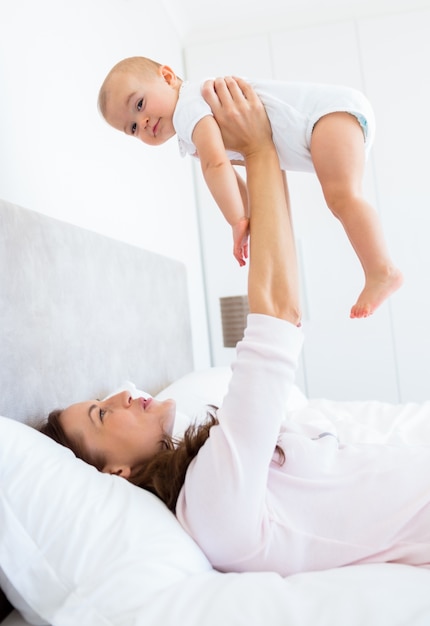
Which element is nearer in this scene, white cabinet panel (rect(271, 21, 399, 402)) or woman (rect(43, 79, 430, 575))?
woman (rect(43, 79, 430, 575))

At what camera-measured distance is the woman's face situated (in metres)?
1.17

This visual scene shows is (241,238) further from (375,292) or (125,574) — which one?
(125,574)

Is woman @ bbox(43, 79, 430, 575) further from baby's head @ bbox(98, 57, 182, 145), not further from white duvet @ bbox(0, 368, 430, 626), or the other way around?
baby's head @ bbox(98, 57, 182, 145)

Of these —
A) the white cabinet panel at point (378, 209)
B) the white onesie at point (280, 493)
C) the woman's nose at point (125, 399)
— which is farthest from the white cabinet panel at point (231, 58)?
the white onesie at point (280, 493)

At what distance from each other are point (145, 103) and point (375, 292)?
2.42ft

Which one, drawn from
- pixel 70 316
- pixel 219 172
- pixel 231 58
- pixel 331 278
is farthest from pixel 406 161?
pixel 70 316

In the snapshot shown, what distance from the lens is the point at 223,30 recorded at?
11.4 ft

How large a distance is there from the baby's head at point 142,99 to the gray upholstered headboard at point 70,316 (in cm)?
32

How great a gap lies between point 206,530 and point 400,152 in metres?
2.94

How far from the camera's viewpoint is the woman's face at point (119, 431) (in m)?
1.17

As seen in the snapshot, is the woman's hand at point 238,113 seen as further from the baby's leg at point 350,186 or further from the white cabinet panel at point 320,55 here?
the white cabinet panel at point 320,55

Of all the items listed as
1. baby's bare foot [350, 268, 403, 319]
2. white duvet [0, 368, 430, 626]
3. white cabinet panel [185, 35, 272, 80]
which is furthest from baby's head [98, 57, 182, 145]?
white cabinet panel [185, 35, 272, 80]

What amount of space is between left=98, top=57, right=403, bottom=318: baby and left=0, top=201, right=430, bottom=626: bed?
14.6 inches

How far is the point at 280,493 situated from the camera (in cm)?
97
